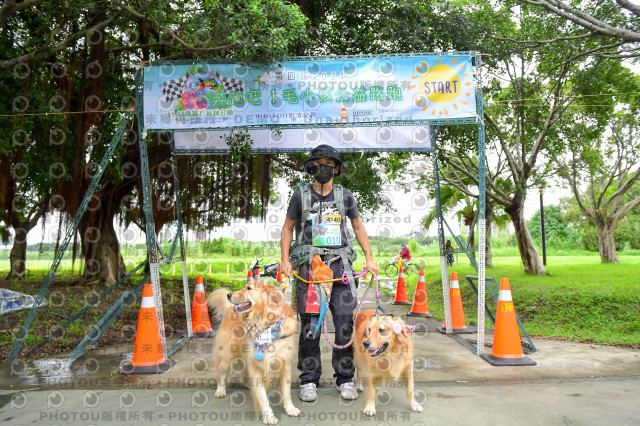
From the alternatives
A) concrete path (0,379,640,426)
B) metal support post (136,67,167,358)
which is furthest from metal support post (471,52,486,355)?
metal support post (136,67,167,358)

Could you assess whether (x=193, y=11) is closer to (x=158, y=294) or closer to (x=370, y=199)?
(x=158, y=294)

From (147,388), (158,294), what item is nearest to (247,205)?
(158,294)

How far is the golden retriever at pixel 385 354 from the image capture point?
3.27 metres

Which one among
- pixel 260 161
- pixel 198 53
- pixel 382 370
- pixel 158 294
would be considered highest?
pixel 198 53

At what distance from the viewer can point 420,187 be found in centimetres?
1947

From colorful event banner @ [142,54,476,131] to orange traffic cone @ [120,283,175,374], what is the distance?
210cm

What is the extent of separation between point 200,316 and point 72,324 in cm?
216

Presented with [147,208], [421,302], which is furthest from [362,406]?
[421,302]

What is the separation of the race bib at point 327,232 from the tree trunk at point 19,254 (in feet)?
53.8

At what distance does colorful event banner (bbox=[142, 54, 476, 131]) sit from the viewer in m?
5.07

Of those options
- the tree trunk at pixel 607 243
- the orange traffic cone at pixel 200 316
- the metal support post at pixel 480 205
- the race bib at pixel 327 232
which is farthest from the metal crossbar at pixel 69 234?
the tree trunk at pixel 607 243

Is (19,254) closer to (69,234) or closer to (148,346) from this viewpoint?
(69,234)

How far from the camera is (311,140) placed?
6512mm

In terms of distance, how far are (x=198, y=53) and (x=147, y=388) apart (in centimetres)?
446
